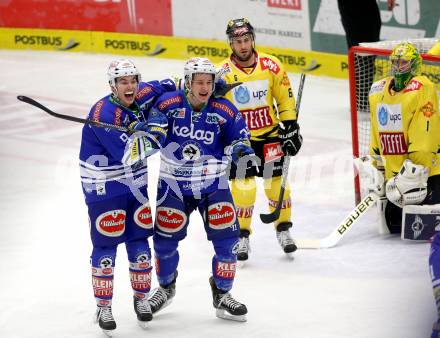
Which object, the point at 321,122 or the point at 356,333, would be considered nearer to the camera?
the point at 356,333

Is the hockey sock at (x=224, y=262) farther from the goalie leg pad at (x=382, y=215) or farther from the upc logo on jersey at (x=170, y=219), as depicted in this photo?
the goalie leg pad at (x=382, y=215)

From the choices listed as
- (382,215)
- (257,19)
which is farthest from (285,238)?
(257,19)

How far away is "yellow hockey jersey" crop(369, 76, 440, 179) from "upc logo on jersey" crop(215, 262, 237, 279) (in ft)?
5.59

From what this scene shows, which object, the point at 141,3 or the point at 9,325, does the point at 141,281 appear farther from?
the point at 141,3

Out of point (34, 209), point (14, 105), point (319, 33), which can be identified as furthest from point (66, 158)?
point (319, 33)

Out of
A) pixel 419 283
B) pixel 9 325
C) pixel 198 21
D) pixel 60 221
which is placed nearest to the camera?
pixel 9 325

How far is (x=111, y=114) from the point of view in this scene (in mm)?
5312

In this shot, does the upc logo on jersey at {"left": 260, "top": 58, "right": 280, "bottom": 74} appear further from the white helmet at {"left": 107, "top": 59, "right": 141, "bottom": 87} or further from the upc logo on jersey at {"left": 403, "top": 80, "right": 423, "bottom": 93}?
the white helmet at {"left": 107, "top": 59, "right": 141, "bottom": 87}

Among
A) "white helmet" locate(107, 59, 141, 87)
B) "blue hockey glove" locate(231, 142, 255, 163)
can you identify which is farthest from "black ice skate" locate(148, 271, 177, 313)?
"white helmet" locate(107, 59, 141, 87)

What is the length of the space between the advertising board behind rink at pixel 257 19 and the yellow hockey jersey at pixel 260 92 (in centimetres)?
507

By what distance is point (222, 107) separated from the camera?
217 inches

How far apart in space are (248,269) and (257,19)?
231 inches

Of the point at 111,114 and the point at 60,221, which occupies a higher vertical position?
the point at 111,114

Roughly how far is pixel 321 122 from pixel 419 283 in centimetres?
405
